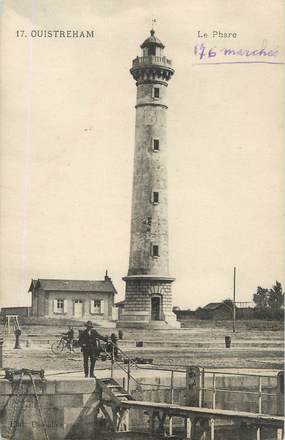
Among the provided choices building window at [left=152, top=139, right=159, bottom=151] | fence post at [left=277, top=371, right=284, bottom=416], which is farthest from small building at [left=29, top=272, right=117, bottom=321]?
fence post at [left=277, top=371, right=284, bottom=416]

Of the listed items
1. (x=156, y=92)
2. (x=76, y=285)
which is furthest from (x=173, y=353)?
(x=76, y=285)

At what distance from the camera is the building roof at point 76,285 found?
158ft

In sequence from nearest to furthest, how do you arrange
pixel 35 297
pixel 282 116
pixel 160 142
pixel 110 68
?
pixel 282 116, pixel 110 68, pixel 160 142, pixel 35 297

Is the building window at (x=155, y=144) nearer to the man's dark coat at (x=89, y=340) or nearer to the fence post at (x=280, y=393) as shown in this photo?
the man's dark coat at (x=89, y=340)

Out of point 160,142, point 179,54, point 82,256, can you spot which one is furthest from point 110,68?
point 160,142

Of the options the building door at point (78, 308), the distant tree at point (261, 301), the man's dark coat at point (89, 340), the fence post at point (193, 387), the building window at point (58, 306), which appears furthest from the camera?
the building door at point (78, 308)

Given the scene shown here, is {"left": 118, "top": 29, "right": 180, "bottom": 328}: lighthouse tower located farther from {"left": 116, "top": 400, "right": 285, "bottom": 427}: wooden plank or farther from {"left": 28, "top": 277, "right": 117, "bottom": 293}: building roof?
{"left": 116, "top": 400, "right": 285, "bottom": 427}: wooden plank

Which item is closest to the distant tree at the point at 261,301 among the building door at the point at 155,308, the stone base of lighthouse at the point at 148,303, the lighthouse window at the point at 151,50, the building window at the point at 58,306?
the stone base of lighthouse at the point at 148,303

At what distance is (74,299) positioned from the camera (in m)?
48.7

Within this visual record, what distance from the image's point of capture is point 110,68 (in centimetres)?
1955

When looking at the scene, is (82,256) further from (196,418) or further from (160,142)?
(196,418)

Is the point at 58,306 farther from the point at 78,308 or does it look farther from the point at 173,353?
the point at 173,353

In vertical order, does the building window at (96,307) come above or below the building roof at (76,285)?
below

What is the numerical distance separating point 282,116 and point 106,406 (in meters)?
6.65
